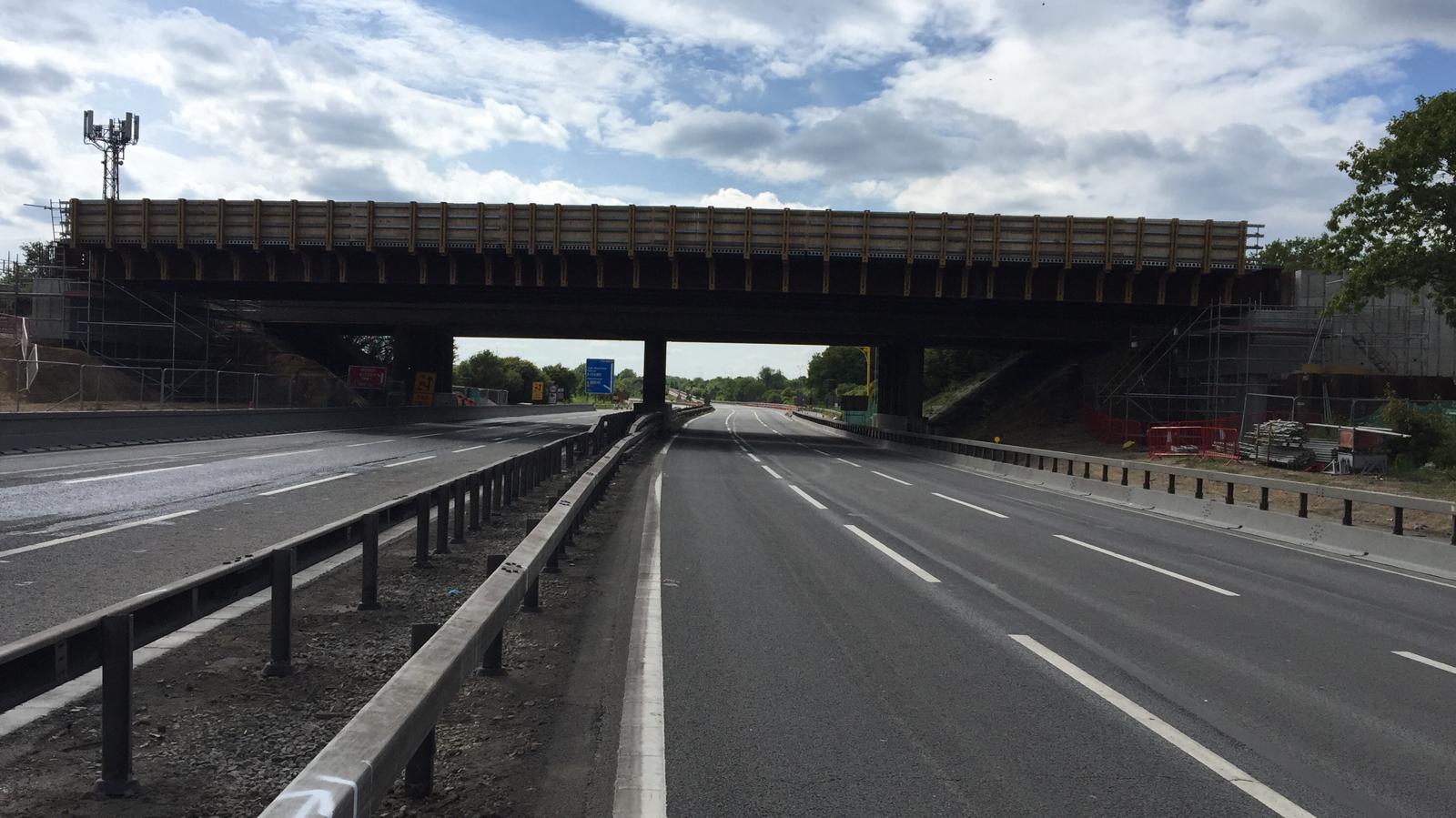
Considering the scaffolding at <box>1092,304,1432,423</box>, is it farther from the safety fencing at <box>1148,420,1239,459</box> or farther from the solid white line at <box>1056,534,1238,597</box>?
the solid white line at <box>1056,534,1238,597</box>

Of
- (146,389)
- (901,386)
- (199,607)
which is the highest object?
(901,386)

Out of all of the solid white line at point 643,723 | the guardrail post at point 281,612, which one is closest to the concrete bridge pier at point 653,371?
the solid white line at point 643,723

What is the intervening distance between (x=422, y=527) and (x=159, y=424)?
23332 mm

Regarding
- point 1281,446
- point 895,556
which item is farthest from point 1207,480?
point 895,556

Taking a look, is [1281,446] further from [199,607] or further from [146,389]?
[146,389]

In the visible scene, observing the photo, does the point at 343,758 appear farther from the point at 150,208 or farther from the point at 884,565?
the point at 150,208

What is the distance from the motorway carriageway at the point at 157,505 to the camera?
28.2 feet

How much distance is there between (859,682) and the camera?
6648mm

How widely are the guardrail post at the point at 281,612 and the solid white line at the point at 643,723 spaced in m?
2.11

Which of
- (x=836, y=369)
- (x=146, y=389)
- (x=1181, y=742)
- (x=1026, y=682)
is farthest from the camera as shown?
(x=836, y=369)

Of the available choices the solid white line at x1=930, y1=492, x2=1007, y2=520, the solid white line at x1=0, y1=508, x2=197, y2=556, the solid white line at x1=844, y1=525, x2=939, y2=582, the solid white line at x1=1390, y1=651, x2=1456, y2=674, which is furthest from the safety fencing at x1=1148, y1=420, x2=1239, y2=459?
the solid white line at x1=0, y1=508, x2=197, y2=556

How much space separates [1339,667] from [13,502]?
52.6 ft

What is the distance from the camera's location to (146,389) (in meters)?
37.5

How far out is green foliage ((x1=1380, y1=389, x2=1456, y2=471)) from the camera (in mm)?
26062
